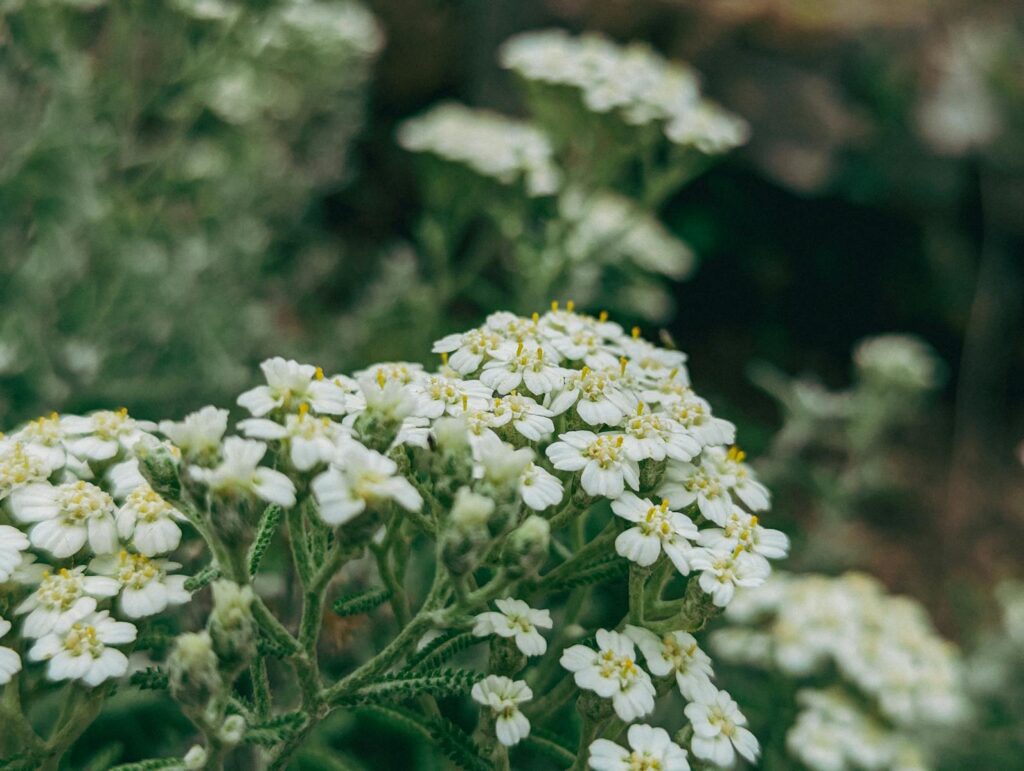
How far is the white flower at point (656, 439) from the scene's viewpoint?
141 cm

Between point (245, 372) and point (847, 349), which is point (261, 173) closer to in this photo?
point (245, 372)

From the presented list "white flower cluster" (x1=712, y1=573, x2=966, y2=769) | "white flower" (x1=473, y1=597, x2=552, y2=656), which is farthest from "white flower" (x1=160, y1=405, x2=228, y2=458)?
"white flower cluster" (x1=712, y1=573, x2=966, y2=769)

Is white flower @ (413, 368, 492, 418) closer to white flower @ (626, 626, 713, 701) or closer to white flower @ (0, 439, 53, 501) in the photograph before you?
white flower @ (626, 626, 713, 701)

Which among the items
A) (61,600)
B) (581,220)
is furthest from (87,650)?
(581,220)

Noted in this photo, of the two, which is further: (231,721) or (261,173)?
(261,173)

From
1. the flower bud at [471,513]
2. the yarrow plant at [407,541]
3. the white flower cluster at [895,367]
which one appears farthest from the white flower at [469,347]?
the white flower cluster at [895,367]

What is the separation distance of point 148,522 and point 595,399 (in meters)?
0.66

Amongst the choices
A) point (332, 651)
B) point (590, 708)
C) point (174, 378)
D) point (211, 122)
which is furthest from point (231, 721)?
point (211, 122)

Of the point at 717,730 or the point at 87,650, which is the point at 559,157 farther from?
the point at 87,650

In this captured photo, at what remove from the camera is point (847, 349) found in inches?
189

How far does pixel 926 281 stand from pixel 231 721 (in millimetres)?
4341

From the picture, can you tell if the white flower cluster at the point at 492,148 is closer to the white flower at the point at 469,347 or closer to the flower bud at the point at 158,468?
the white flower at the point at 469,347

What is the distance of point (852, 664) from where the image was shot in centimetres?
229

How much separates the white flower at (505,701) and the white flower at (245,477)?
1.26 ft
